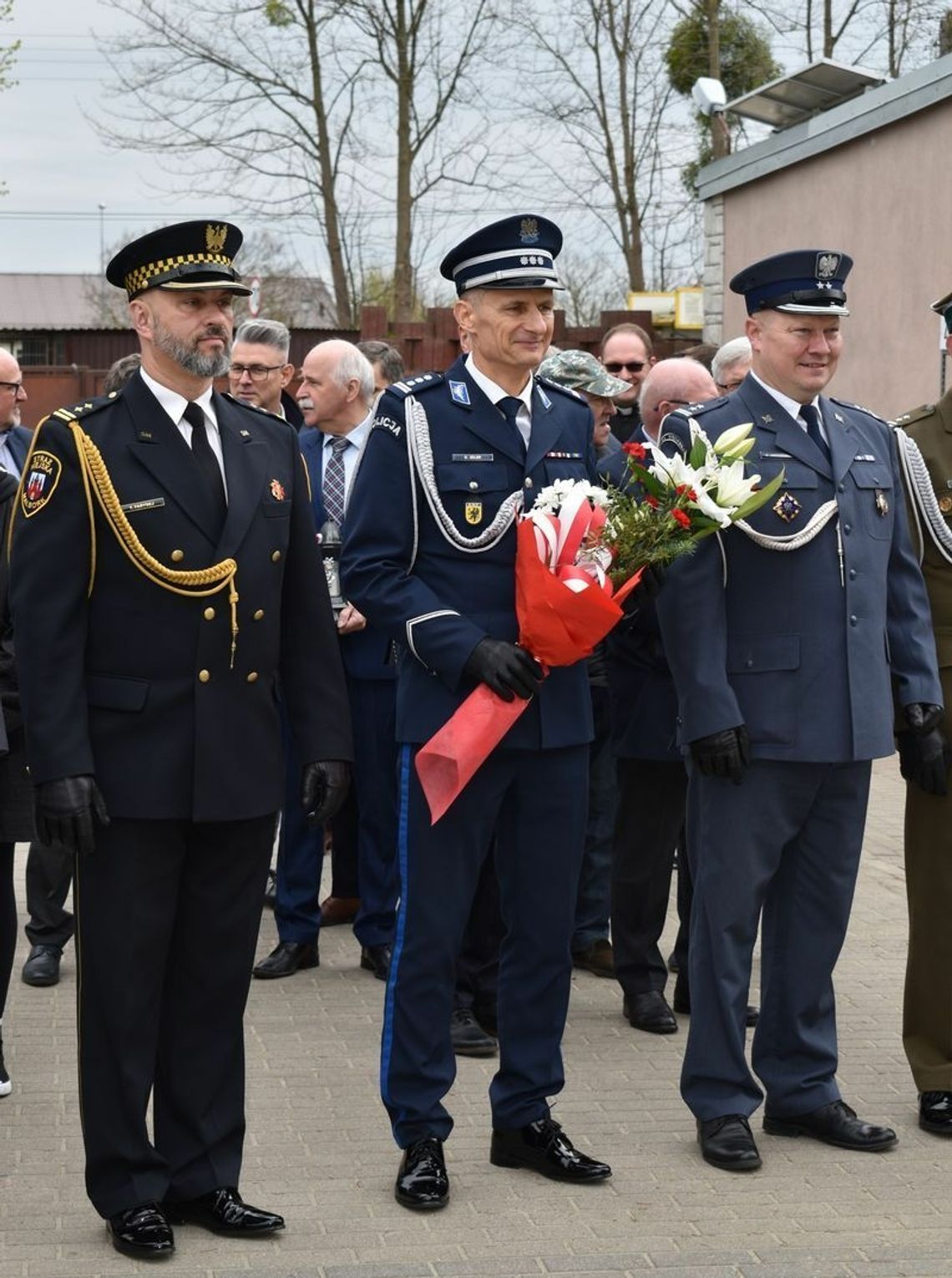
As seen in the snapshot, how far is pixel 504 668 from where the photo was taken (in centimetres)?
464

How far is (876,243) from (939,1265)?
1181 centimetres

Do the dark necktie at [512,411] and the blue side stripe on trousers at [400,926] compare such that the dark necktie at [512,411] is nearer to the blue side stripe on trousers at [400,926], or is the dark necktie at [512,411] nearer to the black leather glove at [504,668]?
the black leather glove at [504,668]

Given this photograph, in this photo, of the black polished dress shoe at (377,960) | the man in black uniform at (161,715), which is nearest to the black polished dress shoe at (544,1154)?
the man in black uniform at (161,715)

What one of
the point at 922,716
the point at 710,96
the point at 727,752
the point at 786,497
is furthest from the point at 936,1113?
the point at 710,96

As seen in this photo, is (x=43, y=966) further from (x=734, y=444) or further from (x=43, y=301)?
(x=43, y=301)

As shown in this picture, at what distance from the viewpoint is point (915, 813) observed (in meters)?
5.58

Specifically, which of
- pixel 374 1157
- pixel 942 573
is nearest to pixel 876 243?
pixel 942 573

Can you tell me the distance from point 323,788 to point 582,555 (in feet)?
2.70

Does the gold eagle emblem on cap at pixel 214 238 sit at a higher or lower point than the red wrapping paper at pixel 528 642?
higher

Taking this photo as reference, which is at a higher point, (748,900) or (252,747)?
(252,747)

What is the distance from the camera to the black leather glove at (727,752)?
500cm

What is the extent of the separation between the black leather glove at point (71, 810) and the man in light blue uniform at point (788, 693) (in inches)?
62.5

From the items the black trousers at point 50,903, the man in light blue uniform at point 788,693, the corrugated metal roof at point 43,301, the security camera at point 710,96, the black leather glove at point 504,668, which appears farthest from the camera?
the corrugated metal roof at point 43,301

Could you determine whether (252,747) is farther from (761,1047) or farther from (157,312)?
(761,1047)
